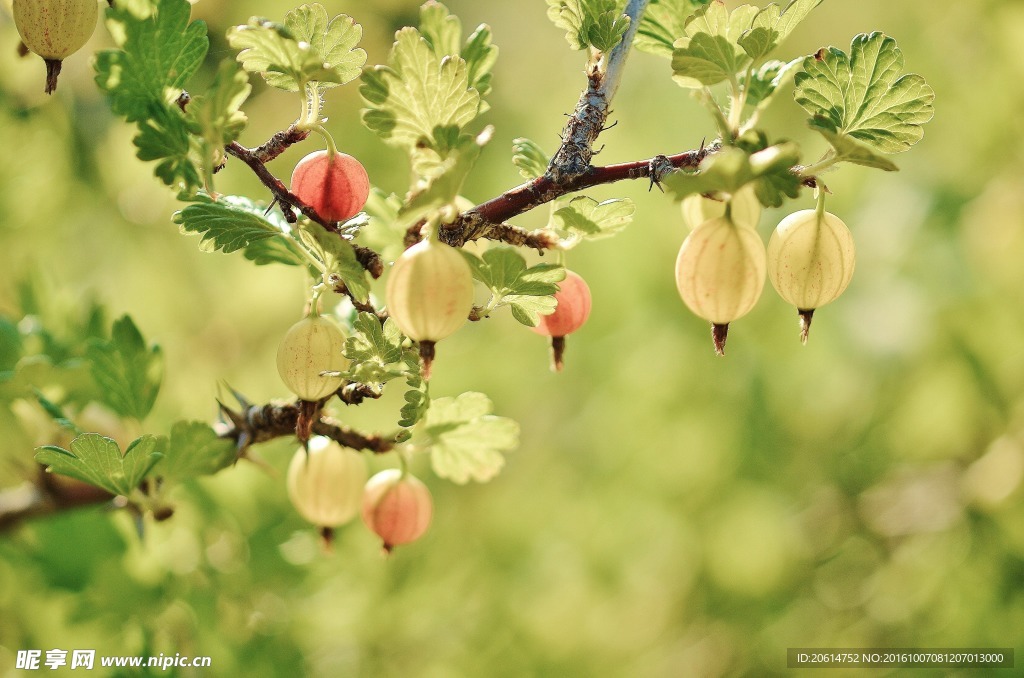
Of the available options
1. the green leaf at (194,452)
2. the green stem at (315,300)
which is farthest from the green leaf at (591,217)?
the green leaf at (194,452)

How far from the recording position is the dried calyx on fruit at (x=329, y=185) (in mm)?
361

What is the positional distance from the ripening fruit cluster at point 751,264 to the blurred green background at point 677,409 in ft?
2.07

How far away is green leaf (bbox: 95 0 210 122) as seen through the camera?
33 cm

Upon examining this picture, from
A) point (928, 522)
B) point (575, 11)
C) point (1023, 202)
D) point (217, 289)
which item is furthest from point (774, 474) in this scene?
point (575, 11)

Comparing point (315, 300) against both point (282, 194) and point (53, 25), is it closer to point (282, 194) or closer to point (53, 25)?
point (282, 194)

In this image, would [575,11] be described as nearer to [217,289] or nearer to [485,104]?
[485,104]

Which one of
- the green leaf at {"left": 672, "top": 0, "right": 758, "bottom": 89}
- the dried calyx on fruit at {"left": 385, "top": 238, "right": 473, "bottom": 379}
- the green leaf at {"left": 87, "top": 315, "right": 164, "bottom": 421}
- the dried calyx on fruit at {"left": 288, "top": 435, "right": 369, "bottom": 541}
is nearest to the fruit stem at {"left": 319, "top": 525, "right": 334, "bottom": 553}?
the dried calyx on fruit at {"left": 288, "top": 435, "right": 369, "bottom": 541}

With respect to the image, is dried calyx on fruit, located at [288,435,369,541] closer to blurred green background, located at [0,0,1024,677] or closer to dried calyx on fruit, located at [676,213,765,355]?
dried calyx on fruit, located at [676,213,765,355]

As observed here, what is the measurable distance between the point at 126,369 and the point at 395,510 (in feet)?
0.63

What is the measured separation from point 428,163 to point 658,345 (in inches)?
36.8

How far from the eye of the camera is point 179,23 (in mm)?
339

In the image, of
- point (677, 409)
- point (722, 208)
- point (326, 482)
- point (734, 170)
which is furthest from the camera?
point (677, 409)

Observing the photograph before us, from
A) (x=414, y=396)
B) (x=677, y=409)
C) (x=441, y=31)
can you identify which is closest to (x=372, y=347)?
(x=414, y=396)

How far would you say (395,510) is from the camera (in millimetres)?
479
